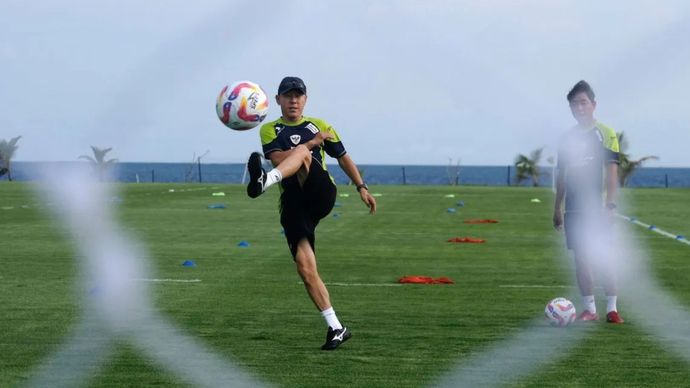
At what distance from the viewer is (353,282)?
16281 millimetres

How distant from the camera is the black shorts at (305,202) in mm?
10266

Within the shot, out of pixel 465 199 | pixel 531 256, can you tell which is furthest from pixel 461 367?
pixel 465 199

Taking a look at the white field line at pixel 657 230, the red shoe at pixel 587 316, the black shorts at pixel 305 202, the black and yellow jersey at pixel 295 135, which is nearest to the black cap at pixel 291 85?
the black and yellow jersey at pixel 295 135

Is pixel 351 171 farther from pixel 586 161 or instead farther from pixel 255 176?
pixel 586 161

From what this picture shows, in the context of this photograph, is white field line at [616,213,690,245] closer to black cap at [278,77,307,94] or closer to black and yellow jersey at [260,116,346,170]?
black and yellow jersey at [260,116,346,170]

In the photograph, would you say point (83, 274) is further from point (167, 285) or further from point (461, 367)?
point (461, 367)

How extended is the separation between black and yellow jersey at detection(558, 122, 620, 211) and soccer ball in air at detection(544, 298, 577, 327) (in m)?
0.93

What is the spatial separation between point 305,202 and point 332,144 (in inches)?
20.3

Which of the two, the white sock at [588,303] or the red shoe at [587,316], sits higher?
the white sock at [588,303]

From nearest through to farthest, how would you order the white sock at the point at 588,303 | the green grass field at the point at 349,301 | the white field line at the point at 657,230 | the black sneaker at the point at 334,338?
the green grass field at the point at 349,301 → the black sneaker at the point at 334,338 → the white sock at the point at 588,303 → the white field line at the point at 657,230

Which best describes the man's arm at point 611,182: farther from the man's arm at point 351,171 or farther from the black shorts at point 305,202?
the black shorts at point 305,202

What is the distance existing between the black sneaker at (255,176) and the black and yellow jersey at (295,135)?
0.54 meters

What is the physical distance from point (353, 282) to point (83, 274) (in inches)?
139

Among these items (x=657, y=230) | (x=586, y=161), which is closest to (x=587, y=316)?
(x=586, y=161)
